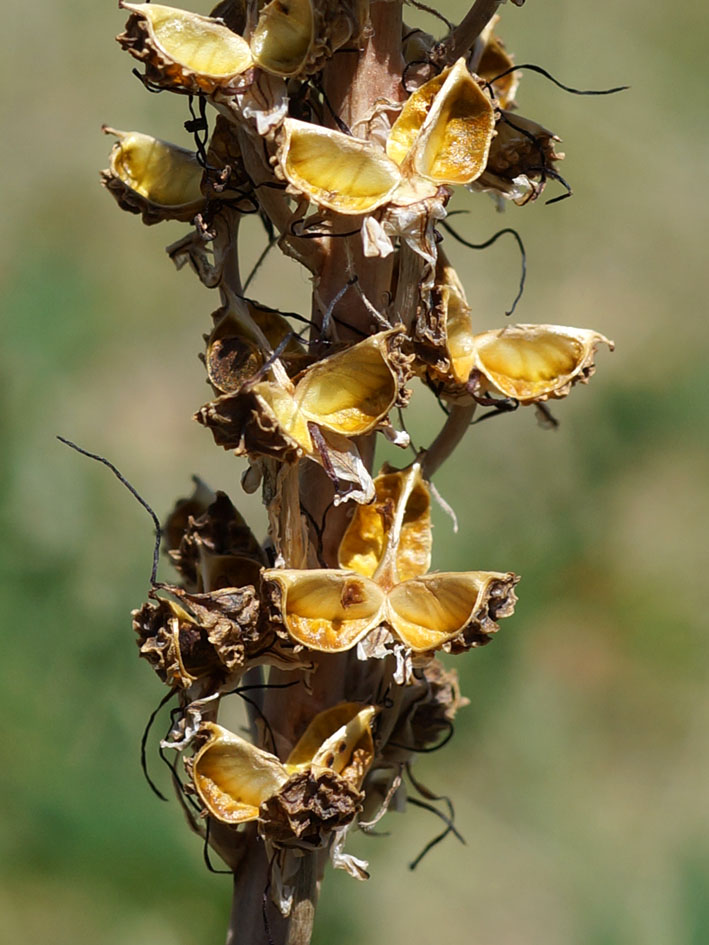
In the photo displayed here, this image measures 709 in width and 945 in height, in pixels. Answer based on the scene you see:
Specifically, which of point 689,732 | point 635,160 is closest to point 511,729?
point 689,732

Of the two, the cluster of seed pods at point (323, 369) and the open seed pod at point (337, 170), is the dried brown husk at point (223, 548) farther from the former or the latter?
the open seed pod at point (337, 170)

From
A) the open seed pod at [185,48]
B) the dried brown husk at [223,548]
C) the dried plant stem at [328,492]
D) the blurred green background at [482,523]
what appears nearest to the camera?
the open seed pod at [185,48]

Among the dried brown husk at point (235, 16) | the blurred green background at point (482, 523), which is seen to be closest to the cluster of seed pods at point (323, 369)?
the dried brown husk at point (235, 16)

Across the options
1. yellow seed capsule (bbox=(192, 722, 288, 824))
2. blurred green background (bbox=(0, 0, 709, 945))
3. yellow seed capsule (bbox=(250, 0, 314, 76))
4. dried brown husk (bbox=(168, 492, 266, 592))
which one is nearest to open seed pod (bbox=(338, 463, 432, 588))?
dried brown husk (bbox=(168, 492, 266, 592))

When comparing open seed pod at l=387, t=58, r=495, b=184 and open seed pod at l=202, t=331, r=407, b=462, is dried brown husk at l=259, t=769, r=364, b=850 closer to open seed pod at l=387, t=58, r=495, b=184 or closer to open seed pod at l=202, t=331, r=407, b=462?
open seed pod at l=202, t=331, r=407, b=462

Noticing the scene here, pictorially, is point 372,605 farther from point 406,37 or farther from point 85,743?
point 85,743

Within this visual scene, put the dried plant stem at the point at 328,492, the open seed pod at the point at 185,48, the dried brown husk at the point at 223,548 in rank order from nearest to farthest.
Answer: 1. the open seed pod at the point at 185,48
2. the dried plant stem at the point at 328,492
3. the dried brown husk at the point at 223,548
